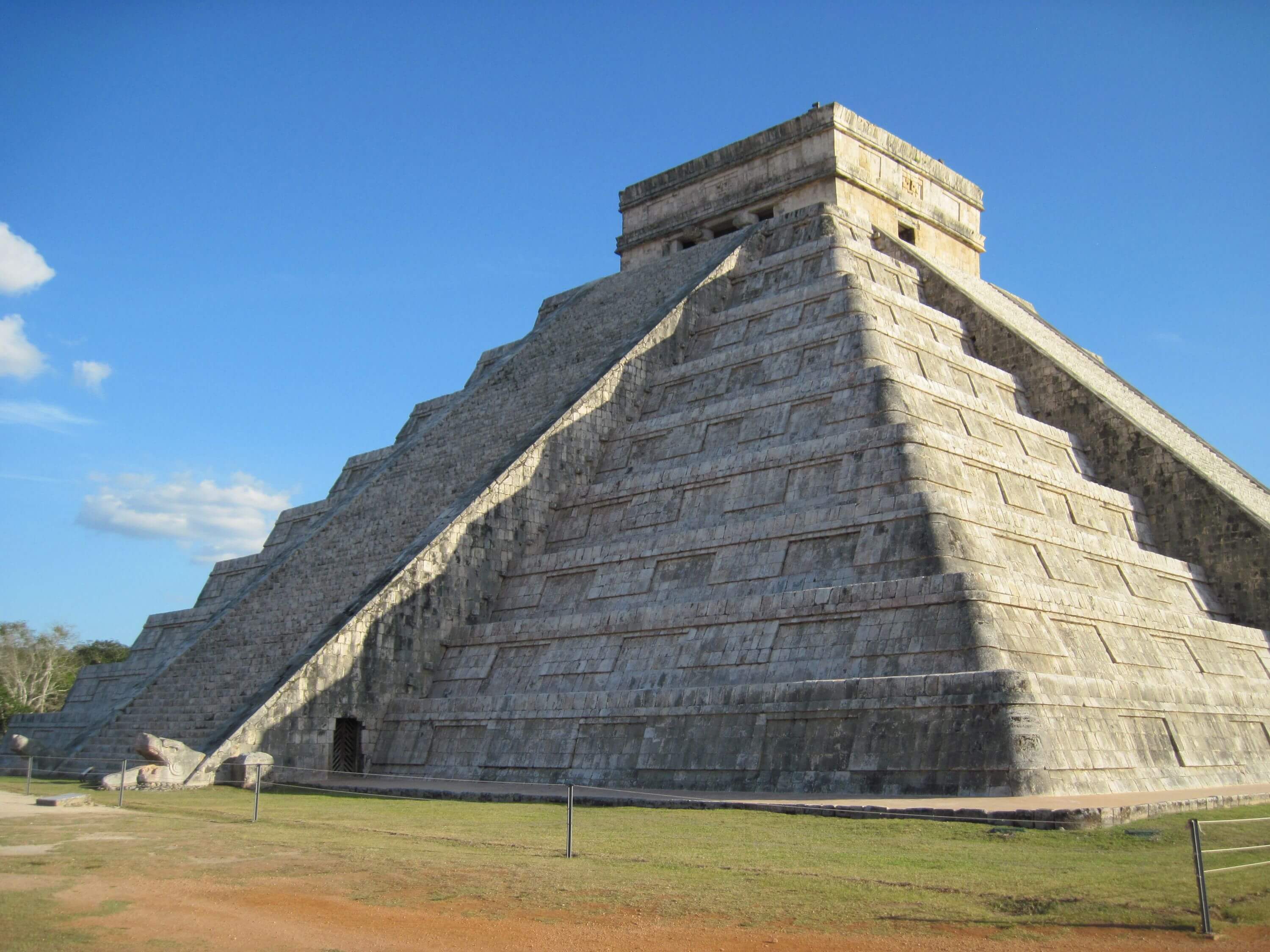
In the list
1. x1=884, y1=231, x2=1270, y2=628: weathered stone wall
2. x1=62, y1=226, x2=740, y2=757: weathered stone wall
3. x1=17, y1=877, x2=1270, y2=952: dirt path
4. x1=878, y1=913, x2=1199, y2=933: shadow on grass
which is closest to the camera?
x1=17, y1=877, x2=1270, y2=952: dirt path

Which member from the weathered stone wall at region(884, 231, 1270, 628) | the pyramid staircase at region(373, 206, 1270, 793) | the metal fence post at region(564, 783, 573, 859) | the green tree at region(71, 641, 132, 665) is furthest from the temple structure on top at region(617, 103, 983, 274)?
the green tree at region(71, 641, 132, 665)

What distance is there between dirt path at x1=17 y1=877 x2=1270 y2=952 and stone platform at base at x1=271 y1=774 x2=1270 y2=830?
2912 mm

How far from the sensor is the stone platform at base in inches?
360

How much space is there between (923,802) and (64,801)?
8448 millimetres

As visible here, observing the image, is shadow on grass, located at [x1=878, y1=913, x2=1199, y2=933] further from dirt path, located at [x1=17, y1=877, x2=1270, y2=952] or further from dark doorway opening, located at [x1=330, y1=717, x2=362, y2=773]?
dark doorway opening, located at [x1=330, y1=717, x2=362, y2=773]

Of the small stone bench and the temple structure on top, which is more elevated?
the temple structure on top

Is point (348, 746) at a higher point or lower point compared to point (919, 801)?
higher

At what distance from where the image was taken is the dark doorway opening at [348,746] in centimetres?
1638

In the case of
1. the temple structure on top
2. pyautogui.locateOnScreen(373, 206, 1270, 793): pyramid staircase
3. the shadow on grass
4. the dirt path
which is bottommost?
the dirt path

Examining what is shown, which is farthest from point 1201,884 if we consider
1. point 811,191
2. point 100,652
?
point 100,652

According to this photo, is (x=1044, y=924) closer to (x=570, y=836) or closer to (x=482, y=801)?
(x=570, y=836)

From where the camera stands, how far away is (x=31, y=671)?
37.2 m

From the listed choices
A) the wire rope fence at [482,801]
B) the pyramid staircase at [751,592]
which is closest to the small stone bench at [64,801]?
the wire rope fence at [482,801]

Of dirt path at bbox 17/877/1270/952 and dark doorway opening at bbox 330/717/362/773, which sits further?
dark doorway opening at bbox 330/717/362/773
